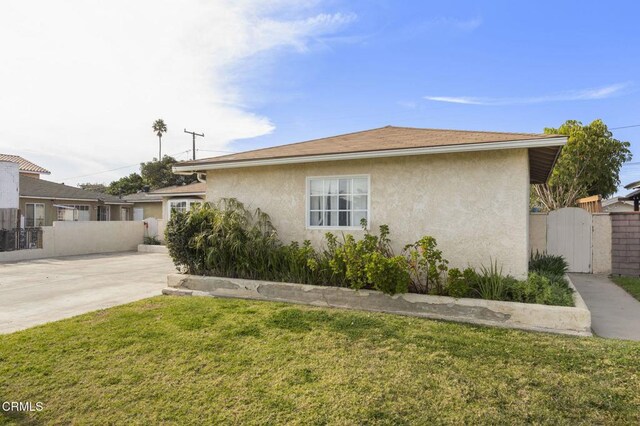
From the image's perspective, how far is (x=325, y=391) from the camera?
3.79m

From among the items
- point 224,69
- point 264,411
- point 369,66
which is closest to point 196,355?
point 264,411

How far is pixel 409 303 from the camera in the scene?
21.2 ft

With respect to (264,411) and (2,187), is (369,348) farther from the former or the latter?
(2,187)

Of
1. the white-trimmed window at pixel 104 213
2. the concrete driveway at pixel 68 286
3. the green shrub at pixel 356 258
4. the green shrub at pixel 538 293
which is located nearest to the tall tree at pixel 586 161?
the green shrub at pixel 538 293

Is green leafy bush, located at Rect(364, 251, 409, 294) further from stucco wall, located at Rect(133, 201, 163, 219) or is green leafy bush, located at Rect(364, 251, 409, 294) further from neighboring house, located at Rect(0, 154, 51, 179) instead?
neighboring house, located at Rect(0, 154, 51, 179)

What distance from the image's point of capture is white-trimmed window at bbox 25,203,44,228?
76.2ft

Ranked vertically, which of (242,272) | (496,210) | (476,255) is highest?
(496,210)

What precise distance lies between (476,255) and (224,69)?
30.9ft

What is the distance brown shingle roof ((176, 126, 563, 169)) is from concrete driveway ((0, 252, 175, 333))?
11.7 feet

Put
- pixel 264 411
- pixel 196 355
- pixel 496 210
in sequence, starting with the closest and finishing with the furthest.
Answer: pixel 264 411, pixel 196 355, pixel 496 210

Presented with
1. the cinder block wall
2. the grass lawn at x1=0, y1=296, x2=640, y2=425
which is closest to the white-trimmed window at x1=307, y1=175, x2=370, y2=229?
the grass lawn at x1=0, y1=296, x2=640, y2=425

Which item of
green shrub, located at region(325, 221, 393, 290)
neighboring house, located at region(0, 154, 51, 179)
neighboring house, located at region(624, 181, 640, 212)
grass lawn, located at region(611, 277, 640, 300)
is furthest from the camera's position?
neighboring house, located at region(0, 154, 51, 179)

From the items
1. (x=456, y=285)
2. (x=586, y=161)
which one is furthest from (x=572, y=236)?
(x=586, y=161)

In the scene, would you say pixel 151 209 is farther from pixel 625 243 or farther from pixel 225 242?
pixel 625 243
